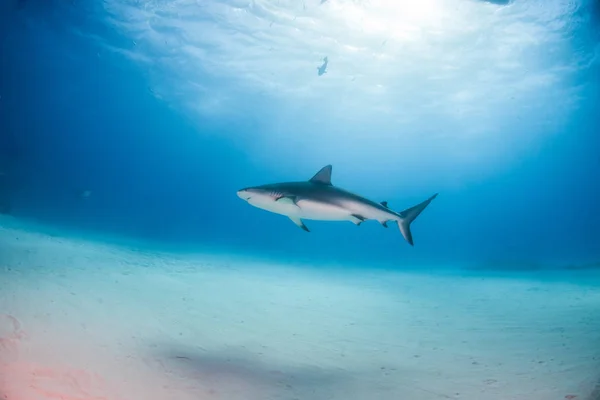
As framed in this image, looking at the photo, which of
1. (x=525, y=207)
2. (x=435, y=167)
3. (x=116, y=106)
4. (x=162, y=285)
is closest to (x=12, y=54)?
(x=116, y=106)

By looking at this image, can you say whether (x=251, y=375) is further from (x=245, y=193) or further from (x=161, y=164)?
(x=161, y=164)

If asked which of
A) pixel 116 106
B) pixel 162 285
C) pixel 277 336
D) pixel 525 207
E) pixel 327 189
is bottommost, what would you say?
pixel 277 336

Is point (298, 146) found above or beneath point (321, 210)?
above

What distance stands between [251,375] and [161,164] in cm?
10341

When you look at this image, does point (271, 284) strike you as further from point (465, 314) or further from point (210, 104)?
point (210, 104)

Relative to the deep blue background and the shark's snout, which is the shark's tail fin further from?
the deep blue background

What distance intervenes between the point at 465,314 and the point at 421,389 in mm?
5700

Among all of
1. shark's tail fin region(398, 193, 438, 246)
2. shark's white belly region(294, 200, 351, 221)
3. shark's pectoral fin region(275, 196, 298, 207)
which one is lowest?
shark's pectoral fin region(275, 196, 298, 207)

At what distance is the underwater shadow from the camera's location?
4015mm

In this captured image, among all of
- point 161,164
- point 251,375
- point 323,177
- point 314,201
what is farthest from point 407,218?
point 161,164

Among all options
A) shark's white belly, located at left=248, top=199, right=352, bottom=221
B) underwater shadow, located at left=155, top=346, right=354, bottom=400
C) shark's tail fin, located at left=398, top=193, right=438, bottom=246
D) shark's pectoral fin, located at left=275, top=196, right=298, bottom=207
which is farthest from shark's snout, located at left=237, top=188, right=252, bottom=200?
shark's tail fin, located at left=398, top=193, right=438, bottom=246

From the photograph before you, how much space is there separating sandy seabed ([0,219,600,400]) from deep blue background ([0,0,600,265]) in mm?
17683

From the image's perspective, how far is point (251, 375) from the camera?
4391 mm

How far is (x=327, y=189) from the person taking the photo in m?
5.64
